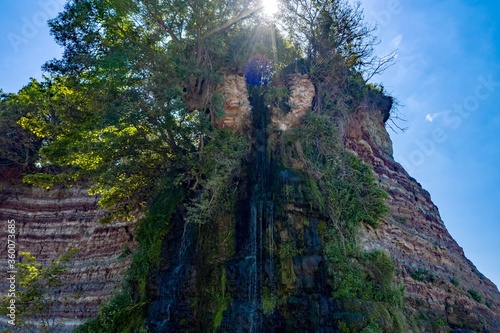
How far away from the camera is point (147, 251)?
41.9ft

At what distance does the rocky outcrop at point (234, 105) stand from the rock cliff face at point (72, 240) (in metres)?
6.89

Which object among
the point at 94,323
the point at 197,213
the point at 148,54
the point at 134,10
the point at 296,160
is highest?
the point at 134,10

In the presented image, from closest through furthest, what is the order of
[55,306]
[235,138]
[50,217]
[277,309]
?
[277,309] < [235,138] < [55,306] < [50,217]

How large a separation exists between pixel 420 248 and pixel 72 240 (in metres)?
15.8

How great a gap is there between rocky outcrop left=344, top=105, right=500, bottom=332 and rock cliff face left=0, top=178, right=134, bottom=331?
1089cm

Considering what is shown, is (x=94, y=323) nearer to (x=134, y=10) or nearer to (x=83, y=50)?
(x=83, y=50)

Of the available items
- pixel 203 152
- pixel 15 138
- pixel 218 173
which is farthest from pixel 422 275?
pixel 15 138

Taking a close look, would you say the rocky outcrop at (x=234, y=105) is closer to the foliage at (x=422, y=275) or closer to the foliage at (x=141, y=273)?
the foliage at (x=141, y=273)

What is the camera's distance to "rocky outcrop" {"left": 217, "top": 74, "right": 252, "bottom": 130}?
1466cm

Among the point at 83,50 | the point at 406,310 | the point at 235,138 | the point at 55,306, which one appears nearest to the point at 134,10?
the point at 83,50

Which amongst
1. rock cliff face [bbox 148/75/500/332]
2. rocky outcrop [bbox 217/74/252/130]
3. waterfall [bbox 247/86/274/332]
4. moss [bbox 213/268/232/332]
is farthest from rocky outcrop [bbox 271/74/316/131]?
moss [bbox 213/268/232/332]

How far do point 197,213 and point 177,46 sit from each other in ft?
21.8

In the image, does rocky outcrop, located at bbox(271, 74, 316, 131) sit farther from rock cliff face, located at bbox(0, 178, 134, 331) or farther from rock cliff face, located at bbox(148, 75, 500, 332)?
rock cliff face, located at bbox(0, 178, 134, 331)

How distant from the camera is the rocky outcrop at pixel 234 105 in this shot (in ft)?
48.1
